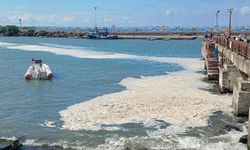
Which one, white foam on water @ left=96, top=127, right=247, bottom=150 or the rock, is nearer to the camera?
white foam on water @ left=96, top=127, right=247, bottom=150

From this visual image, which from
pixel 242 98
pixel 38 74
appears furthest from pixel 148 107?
pixel 38 74

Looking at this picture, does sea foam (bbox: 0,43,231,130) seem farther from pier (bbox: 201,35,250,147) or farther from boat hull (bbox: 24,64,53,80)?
boat hull (bbox: 24,64,53,80)

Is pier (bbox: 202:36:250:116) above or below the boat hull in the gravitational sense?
above

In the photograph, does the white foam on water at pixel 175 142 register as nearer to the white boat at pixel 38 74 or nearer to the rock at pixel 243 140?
Result: the rock at pixel 243 140

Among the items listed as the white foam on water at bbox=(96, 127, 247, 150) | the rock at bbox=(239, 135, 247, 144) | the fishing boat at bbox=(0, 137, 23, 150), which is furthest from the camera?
the rock at bbox=(239, 135, 247, 144)

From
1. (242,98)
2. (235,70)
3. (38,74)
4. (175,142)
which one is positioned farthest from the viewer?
(38,74)

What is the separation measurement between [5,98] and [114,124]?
1399 cm

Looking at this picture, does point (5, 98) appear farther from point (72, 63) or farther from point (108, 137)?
point (72, 63)

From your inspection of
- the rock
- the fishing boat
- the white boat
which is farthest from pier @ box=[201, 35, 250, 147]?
the white boat

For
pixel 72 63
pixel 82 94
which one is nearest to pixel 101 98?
pixel 82 94

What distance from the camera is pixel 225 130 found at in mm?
26203

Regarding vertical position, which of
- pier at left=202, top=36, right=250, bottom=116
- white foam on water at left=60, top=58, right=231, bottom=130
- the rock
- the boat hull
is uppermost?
pier at left=202, top=36, right=250, bottom=116

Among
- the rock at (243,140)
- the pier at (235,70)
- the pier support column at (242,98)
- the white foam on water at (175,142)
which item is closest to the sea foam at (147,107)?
the pier at (235,70)

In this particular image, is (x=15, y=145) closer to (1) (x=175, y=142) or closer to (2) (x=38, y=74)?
(1) (x=175, y=142)
